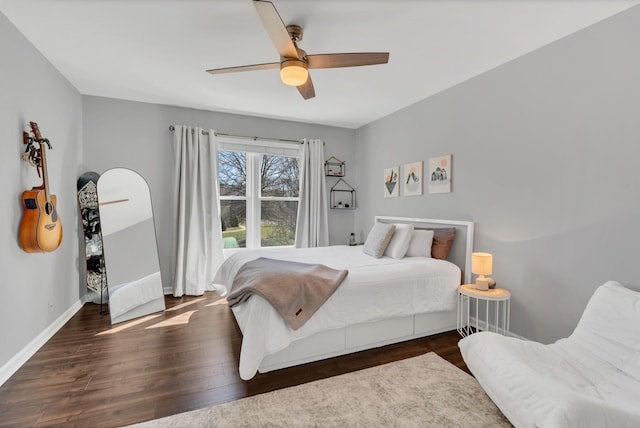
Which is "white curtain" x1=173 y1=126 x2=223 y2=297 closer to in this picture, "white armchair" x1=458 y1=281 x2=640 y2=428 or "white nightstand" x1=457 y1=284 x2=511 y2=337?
"white nightstand" x1=457 y1=284 x2=511 y2=337

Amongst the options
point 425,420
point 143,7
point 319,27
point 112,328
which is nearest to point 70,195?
point 112,328

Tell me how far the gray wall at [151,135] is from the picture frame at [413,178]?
6.83ft

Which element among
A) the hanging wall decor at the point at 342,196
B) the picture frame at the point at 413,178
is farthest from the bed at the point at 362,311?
the hanging wall decor at the point at 342,196

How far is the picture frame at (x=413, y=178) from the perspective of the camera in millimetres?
3787

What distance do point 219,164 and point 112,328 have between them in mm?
2515

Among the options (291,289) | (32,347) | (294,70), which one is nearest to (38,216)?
(32,347)

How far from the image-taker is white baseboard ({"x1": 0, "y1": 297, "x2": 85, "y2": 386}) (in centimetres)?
205

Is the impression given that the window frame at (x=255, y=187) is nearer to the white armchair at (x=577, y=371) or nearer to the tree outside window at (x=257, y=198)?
the tree outside window at (x=257, y=198)

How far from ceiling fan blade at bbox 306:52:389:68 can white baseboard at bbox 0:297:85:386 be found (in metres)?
3.06

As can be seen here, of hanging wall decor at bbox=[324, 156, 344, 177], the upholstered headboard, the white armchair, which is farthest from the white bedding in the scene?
hanging wall decor at bbox=[324, 156, 344, 177]

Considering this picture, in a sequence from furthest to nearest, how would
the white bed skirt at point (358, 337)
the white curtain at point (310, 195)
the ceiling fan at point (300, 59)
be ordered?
the white curtain at point (310, 195) < the white bed skirt at point (358, 337) < the ceiling fan at point (300, 59)

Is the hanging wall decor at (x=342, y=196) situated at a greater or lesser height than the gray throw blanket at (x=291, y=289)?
greater

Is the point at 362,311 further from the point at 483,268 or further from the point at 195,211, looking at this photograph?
the point at 195,211

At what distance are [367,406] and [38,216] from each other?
2849mm
